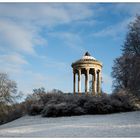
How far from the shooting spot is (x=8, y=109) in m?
35.9

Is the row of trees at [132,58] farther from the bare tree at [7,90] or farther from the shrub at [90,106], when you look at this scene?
the bare tree at [7,90]

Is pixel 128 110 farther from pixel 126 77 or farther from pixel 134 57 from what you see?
pixel 134 57

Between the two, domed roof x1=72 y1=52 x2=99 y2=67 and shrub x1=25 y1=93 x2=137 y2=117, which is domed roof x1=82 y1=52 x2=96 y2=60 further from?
shrub x1=25 y1=93 x2=137 y2=117

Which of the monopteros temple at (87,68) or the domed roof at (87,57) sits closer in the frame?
the monopteros temple at (87,68)

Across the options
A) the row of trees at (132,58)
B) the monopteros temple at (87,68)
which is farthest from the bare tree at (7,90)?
the row of trees at (132,58)

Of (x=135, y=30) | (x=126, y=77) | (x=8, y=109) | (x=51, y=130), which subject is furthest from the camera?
(x=8, y=109)

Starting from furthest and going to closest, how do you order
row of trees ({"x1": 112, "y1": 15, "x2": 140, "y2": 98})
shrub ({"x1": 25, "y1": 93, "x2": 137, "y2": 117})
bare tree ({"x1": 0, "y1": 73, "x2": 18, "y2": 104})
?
1. bare tree ({"x1": 0, "y1": 73, "x2": 18, "y2": 104})
2. shrub ({"x1": 25, "y1": 93, "x2": 137, "y2": 117})
3. row of trees ({"x1": 112, "y1": 15, "x2": 140, "y2": 98})

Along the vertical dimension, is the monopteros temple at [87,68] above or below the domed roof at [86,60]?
below

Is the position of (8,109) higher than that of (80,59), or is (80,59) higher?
(80,59)

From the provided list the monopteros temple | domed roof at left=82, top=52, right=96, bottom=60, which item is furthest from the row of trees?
domed roof at left=82, top=52, right=96, bottom=60

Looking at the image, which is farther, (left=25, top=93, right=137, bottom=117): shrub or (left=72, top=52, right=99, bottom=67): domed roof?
(left=72, top=52, right=99, bottom=67): domed roof

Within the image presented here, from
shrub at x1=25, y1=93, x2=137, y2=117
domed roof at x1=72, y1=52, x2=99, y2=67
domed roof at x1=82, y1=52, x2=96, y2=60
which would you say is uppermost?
domed roof at x1=82, y1=52, x2=96, y2=60

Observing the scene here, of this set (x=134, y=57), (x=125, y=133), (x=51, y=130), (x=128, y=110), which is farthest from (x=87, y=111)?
(x=125, y=133)

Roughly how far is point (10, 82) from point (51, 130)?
63.7ft
